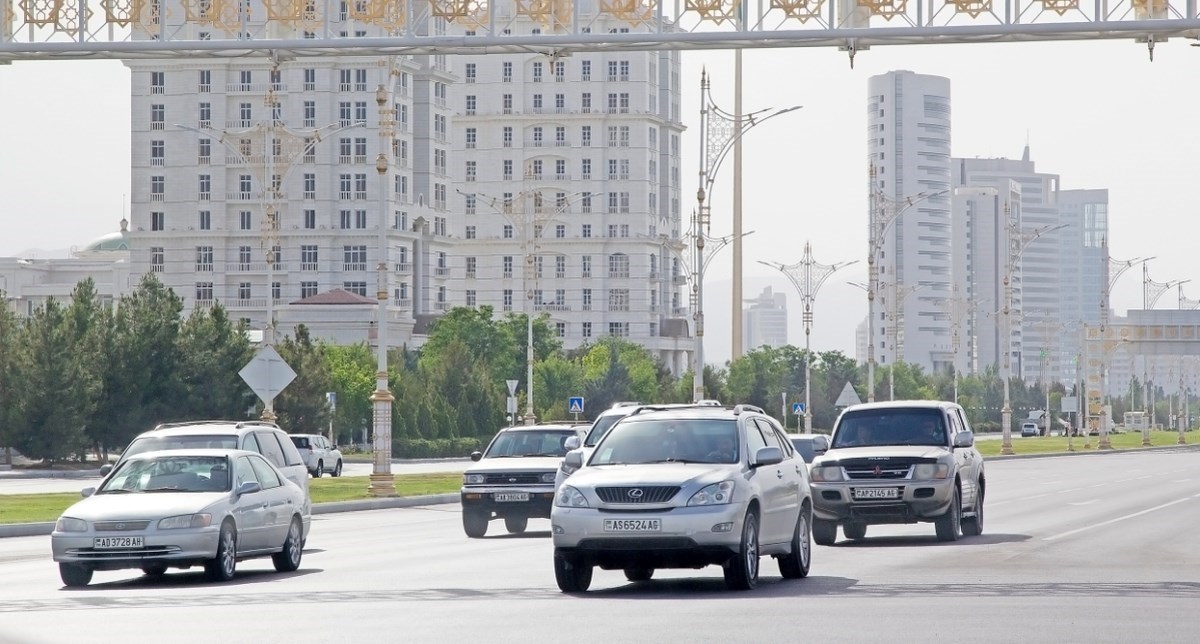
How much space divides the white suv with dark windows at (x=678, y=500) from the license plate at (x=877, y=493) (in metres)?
6.49

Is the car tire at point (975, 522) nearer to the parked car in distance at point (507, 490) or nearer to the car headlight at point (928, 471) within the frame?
the car headlight at point (928, 471)

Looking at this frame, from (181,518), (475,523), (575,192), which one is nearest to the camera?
(181,518)

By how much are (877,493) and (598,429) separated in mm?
4052

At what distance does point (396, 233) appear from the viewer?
147500 millimetres

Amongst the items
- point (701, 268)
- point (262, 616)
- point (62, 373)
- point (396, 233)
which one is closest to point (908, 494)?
point (262, 616)

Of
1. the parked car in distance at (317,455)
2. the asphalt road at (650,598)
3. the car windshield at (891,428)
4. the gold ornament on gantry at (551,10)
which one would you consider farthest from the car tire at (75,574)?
the parked car in distance at (317,455)

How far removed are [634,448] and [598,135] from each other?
16745cm

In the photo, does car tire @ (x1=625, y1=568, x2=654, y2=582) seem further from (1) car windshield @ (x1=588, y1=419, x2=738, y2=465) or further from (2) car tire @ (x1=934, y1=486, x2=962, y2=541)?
(2) car tire @ (x1=934, y1=486, x2=962, y2=541)

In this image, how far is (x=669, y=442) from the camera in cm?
1941

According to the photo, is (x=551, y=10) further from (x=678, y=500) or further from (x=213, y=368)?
(x=213, y=368)

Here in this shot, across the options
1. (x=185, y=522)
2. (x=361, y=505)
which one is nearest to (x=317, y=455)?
(x=361, y=505)

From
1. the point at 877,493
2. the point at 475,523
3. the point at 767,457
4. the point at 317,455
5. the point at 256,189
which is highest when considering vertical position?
the point at 256,189

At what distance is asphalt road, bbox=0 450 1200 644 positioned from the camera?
49.7ft

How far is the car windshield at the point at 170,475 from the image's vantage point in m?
21.9
